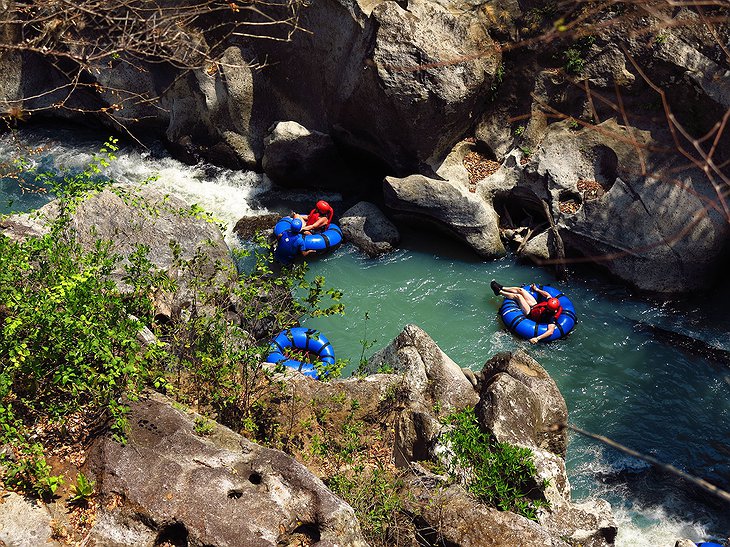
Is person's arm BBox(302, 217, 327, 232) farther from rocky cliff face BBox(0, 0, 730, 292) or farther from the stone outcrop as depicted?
the stone outcrop

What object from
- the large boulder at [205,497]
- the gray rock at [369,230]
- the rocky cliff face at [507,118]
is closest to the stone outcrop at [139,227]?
the rocky cliff face at [507,118]

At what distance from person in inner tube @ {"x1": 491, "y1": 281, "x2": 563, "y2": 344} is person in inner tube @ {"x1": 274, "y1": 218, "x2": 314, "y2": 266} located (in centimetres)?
404

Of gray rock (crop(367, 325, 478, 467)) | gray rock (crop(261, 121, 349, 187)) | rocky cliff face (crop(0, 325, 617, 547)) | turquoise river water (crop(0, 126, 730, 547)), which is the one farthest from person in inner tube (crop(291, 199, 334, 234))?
rocky cliff face (crop(0, 325, 617, 547))

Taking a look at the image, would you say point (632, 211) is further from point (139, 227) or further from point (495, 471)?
point (139, 227)

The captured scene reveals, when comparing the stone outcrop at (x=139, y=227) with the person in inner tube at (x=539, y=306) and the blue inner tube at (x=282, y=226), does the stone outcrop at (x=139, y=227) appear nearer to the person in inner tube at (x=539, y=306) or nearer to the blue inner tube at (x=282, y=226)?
the blue inner tube at (x=282, y=226)

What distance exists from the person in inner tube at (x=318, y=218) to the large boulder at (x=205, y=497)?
29.8 ft

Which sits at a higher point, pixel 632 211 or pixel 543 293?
pixel 632 211

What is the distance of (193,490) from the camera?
6.36 m

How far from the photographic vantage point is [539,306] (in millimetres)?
13258

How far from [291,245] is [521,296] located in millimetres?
4590

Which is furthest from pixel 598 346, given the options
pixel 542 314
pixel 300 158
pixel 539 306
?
pixel 300 158

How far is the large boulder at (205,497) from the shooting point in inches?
241

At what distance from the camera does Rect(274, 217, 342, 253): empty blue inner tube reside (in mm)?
15312

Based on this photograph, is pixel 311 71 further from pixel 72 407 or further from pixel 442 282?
pixel 72 407
